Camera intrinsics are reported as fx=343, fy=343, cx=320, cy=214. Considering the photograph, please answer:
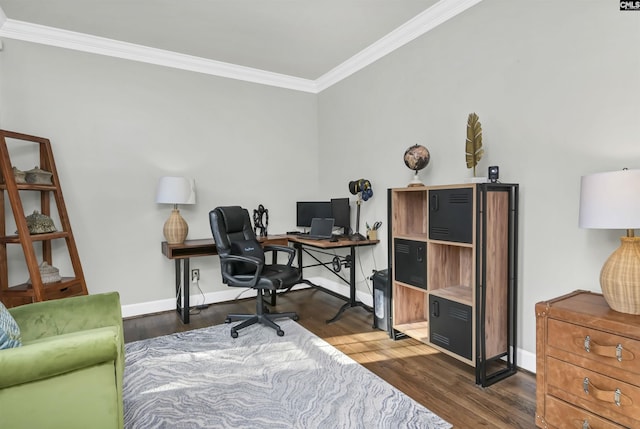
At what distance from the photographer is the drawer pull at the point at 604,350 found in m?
1.44

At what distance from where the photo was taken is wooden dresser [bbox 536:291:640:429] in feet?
4.72

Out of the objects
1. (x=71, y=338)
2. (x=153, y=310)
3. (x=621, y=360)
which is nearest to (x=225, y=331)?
(x=153, y=310)

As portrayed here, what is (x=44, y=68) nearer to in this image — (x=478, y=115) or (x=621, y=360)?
(x=478, y=115)

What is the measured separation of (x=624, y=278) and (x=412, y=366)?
1.35 metres

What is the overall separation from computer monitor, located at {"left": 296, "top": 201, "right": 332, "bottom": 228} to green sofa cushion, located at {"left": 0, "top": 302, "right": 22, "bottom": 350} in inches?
115

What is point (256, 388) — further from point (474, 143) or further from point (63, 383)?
point (474, 143)

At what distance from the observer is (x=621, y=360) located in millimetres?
1451

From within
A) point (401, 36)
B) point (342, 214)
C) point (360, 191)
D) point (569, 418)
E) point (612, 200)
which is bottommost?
point (569, 418)

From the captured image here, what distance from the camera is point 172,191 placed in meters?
3.37

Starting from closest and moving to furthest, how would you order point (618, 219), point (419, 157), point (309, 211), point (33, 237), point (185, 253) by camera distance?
point (618, 219)
point (33, 237)
point (419, 157)
point (185, 253)
point (309, 211)

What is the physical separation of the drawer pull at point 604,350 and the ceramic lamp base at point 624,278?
20 centimetres

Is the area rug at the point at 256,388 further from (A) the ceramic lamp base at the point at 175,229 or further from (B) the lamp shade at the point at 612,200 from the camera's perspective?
(B) the lamp shade at the point at 612,200

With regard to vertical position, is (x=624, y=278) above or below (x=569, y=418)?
above

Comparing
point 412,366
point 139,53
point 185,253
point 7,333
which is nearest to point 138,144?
point 139,53
